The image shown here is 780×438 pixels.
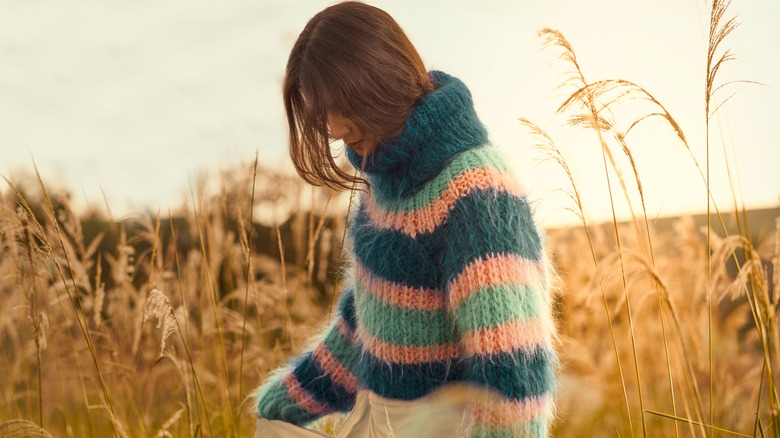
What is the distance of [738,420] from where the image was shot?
3449mm

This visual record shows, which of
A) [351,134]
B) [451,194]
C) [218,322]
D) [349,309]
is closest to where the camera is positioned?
[451,194]

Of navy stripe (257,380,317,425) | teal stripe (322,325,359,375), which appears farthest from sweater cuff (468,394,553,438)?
navy stripe (257,380,317,425)

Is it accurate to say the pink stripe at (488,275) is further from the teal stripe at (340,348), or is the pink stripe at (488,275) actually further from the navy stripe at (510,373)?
the teal stripe at (340,348)

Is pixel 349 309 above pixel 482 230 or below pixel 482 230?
below

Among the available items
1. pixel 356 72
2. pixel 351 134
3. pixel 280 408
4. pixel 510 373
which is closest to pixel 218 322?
pixel 280 408

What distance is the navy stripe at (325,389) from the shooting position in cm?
185

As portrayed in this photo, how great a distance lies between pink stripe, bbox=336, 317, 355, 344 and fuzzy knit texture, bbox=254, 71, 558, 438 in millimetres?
85

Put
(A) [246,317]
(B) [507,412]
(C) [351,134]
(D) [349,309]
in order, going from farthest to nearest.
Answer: (A) [246,317], (D) [349,309], (C) [351,134], (B) [507,412]

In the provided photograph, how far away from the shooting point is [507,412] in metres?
1.34

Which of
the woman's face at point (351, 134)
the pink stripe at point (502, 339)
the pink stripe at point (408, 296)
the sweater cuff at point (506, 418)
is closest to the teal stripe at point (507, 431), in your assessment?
the sweater cuff at point (506, 418)

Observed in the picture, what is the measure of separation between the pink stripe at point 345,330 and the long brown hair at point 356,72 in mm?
387

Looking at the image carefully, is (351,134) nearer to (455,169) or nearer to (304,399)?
(455,169)

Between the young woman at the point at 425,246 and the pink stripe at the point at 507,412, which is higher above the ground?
the young woman at the point at 425,246

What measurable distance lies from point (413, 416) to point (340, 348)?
0.38 m
